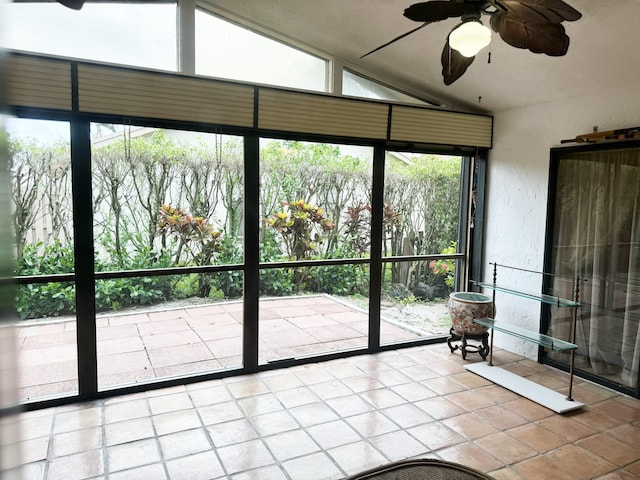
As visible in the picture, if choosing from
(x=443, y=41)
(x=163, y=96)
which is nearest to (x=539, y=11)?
(x=443, y=41)

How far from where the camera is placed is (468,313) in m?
4.25

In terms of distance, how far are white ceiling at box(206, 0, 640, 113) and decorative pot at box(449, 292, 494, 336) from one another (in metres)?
2.04

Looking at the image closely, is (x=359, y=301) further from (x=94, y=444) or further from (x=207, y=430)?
(x=94, y=444)

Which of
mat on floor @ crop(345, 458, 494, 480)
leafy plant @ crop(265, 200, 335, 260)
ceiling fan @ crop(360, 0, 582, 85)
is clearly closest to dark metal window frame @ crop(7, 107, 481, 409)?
leafy plant @ crop(265, 200, 335, 260)

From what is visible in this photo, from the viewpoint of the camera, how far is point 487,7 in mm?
2035

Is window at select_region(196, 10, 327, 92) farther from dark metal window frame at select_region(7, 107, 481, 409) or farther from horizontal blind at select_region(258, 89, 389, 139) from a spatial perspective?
dark metal window frame at select_region(7, 107, 481, 409)

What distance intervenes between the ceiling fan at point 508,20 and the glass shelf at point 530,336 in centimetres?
235

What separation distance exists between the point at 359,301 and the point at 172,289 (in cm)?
194

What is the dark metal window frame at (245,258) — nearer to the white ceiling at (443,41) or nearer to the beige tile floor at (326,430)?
the beige tile floor at (326,430)

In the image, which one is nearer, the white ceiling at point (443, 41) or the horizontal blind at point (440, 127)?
the white ceiling at point (443, 41)

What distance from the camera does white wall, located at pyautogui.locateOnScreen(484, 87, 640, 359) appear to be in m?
3.93

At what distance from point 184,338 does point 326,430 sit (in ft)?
6.11

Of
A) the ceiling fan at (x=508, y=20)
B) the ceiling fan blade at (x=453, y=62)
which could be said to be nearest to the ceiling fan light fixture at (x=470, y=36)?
the ceiling fan at (x=508, y=20)

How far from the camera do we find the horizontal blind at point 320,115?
3.72m
